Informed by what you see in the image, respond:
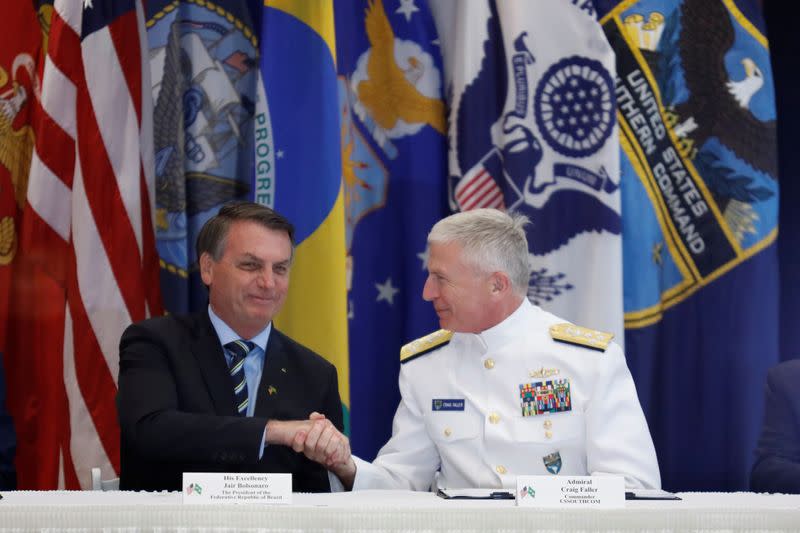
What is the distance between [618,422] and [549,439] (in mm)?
184

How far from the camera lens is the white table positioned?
1.82m

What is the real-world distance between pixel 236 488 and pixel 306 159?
1.95 meters

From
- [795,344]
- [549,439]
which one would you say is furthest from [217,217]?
[795,344]

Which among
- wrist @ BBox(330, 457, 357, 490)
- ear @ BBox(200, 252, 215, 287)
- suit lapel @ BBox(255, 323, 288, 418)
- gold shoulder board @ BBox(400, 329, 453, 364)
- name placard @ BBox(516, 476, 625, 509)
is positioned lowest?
wrist @ BBox(330, 457, 357, 490)

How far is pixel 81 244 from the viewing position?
3594 millimetres

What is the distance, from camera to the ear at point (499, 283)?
9.12ft

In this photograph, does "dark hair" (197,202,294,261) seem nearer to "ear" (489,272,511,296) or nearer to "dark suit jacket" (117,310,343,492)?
"dark suit jacket" (117,310,343,492)

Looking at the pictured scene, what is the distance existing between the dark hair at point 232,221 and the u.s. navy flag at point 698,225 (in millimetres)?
1636

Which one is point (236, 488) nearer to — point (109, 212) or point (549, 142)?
point (109, 212)

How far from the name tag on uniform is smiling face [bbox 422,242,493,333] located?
0.68ft

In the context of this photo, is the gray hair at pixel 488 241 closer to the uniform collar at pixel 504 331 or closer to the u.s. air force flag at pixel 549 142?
the uniform collar at pixel 504 331


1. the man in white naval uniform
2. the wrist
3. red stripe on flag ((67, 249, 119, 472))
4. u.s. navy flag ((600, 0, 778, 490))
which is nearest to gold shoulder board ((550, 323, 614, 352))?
the man in white naval uniform

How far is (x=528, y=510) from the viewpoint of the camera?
186 cm

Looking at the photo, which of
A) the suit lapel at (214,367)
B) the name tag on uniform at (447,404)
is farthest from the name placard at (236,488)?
the name tag on uniform at (447,404)
